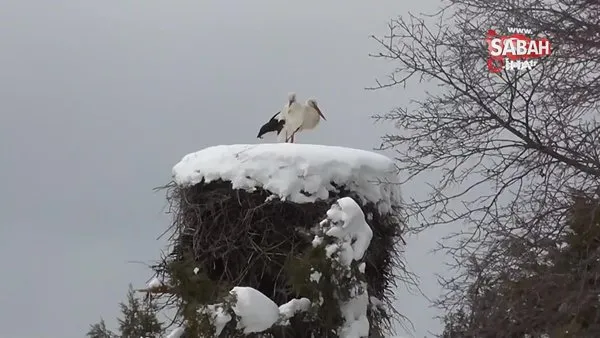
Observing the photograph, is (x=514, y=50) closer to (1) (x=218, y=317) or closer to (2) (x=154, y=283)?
(1) (x=218, y=317)

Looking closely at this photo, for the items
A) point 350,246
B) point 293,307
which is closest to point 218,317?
point 293,307

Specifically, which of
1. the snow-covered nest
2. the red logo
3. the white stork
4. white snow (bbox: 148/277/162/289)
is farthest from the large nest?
the red logo

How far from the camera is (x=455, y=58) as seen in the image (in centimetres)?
584

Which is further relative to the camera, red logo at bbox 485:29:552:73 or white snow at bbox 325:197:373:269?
red logo at bbox 485:29:552:73

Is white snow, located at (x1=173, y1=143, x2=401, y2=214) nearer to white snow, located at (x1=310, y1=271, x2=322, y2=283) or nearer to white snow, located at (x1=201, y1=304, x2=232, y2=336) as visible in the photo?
white snow, located at (x1=310, y1=271, x2=322, y2=283)

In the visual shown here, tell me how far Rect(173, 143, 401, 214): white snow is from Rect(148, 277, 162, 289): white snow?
675 millimetres

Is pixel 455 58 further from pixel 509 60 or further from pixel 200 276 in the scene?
pixel 200 276

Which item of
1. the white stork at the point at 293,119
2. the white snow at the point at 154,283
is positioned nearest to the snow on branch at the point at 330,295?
the white snow at the point at 154,283

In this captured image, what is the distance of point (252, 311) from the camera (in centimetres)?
465

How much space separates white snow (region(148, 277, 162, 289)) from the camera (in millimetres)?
5480

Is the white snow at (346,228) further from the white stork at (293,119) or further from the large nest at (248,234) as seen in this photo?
the white stork at (293,119)

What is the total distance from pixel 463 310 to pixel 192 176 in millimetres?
A: 2684

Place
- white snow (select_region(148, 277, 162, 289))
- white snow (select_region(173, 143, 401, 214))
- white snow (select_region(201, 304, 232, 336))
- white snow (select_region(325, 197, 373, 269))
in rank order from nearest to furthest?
white snow (select_region(201, 304, 232, 336)) < white snow (select_region(325, 197, 373, 269)) < white snow (select_region(173, 143, 401, 214)) < white snow (select_region(148, 277, 162, 289))

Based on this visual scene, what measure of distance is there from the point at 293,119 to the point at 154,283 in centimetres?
152
